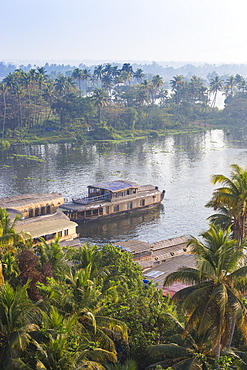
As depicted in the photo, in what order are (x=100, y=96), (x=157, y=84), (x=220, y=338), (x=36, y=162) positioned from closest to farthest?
(x=220, y=338)
(x=36, y=162)
(x=100, y=96)
(x=157, y=84)

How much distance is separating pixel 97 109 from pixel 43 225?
10576 centimetres

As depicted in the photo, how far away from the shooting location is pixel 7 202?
66625 mm

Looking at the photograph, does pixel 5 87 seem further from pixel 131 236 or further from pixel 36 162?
pixel 131 236

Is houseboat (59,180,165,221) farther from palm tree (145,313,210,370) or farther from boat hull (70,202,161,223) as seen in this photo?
palm tree (145,313,210,370)

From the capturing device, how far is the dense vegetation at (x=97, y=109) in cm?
14212

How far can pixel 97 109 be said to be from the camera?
15712cm

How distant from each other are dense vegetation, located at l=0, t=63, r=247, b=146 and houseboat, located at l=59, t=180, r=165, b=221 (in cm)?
6793

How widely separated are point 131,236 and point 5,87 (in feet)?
274

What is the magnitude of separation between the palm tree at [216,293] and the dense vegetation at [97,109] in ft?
398

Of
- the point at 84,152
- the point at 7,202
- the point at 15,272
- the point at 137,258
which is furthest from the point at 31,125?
the point at 15,272

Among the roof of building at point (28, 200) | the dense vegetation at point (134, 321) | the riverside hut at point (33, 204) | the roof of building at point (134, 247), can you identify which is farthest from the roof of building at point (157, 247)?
the dense vegetation at point (134, 321)

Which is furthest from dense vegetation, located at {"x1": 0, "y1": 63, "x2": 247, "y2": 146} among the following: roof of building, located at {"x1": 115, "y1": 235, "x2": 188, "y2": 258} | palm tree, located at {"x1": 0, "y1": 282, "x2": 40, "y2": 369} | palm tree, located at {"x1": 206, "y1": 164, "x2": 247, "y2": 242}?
palm tree, located at {"x1": 0, "y1": 282, "x2": 40, "y2": 369}

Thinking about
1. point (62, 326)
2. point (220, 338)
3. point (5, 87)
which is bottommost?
point (220, 338)

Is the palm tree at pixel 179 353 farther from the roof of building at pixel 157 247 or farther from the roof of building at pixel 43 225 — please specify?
the roof of building at pixel 43 225
